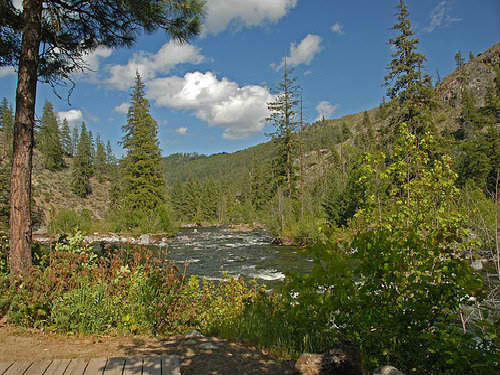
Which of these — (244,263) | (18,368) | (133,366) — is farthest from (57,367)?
(244,263)

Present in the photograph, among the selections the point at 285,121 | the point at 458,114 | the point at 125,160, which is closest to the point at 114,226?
the point at 125,160

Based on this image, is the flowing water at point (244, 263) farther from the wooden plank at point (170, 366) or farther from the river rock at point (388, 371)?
the river rock at point (388, 371)

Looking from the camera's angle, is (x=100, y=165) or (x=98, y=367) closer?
(x=98, y=367)

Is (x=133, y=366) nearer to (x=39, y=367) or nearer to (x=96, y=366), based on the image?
(x=96, y=366)

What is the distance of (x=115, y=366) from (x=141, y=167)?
2674 centimetres

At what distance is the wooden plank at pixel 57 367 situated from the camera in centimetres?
287

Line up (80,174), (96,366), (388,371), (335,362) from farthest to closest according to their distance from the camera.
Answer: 1. (80,174)
2. (96,366)
3. (335,362)
4. (388,371)

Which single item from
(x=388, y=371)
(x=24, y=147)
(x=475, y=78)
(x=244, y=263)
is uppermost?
→ (x=475, y=78)

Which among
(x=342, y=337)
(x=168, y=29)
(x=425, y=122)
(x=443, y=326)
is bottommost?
(x=342, y=337)

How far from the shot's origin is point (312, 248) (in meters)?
3.37

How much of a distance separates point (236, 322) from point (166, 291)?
49.5 inches

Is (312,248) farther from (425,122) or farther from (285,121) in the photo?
(285,121)

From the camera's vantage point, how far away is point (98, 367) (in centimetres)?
295

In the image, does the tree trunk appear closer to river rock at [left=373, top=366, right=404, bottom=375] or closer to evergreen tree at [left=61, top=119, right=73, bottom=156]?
river rock at [left=373, top=366, right=404, bottom=375]
